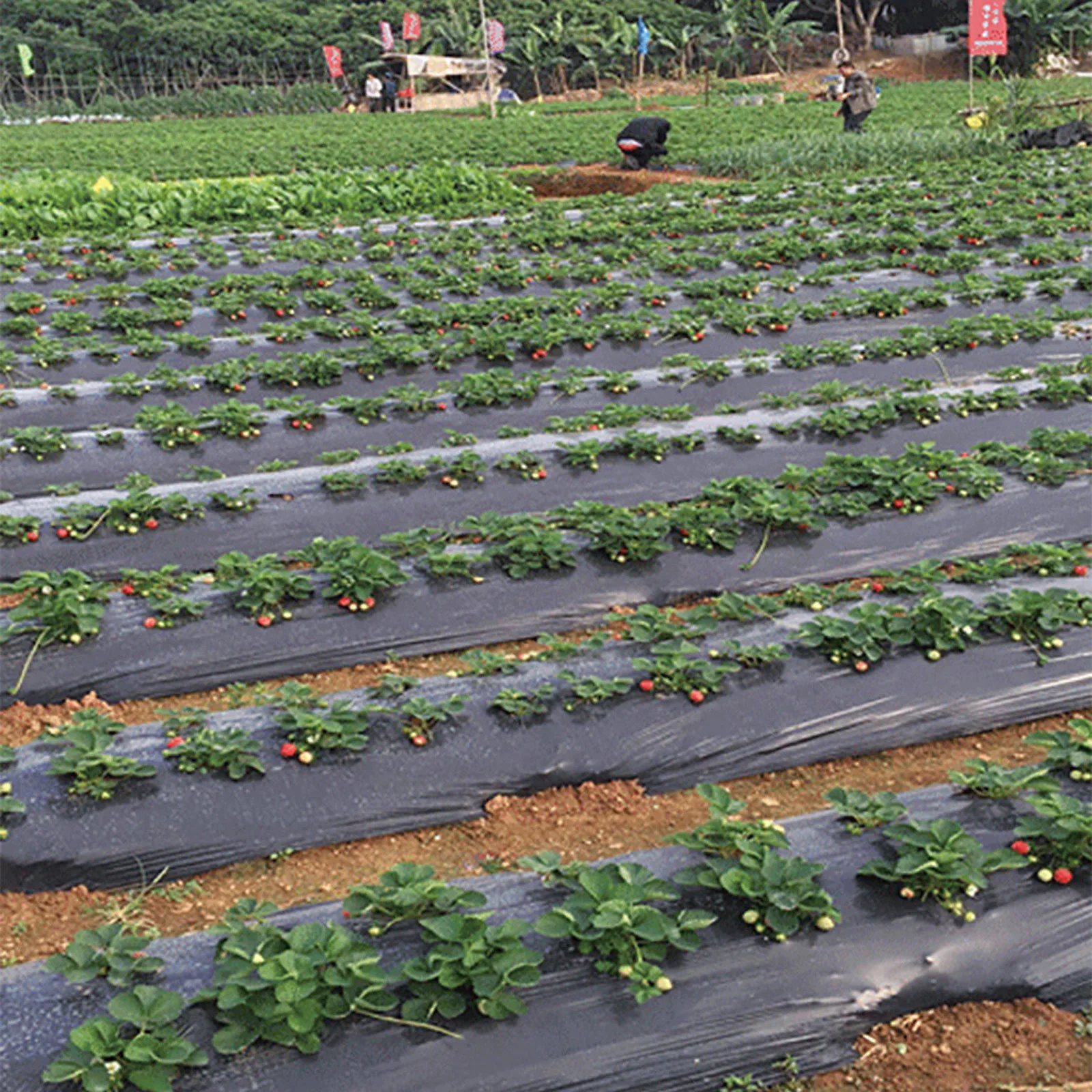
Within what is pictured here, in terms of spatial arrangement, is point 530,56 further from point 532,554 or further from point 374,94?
point 532,554

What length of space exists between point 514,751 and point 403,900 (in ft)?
3.16

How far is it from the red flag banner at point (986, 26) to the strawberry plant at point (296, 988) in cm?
1786

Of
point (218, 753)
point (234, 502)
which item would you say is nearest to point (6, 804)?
point (218, 753)

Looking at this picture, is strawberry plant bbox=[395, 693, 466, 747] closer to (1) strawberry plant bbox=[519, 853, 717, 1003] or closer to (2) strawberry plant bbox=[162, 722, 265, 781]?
(2) strawberry plant bbox=[162, 722, 265, 781]

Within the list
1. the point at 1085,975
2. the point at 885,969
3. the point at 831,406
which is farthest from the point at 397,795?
the point at 831,406

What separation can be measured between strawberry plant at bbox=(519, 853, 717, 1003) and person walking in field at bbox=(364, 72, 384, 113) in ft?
135

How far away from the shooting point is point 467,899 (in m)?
2.33

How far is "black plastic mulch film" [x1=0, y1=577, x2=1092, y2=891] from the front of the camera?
2932mm

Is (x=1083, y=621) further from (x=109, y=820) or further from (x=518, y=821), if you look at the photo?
(x=109, y=820)

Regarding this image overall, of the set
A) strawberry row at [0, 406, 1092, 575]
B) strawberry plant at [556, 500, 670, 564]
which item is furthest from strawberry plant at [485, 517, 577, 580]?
strawberry row at [0, 406, 1092, 575]

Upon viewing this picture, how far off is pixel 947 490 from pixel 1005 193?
27.5ft

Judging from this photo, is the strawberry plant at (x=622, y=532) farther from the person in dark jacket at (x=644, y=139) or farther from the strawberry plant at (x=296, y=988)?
the person in dark jacket at (x=644, y=139)

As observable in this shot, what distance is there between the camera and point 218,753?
3070mm

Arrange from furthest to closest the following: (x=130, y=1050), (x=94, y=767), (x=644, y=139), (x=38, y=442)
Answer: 1. (x=644, y=139)
2. (x=38, y=442)
3. (x=94, y=767)
4. (x=130, y=1050)
